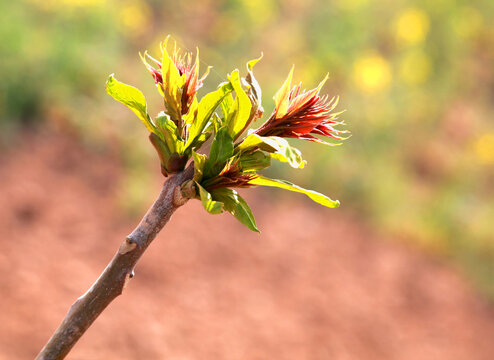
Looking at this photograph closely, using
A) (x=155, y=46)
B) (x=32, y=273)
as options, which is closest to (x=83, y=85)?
(x=155, y=46)

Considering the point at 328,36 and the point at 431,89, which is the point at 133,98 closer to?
the point at 328,36

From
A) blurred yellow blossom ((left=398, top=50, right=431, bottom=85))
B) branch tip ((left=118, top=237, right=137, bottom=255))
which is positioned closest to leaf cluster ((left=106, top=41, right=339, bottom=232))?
branch tip ((left=118, top=237, right=137, bottom=255))

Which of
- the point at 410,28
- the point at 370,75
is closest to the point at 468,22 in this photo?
the point at 410,28

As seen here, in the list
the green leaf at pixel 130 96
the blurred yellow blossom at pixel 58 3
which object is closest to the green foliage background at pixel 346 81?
the blurred yellow blossom at pixel 58 3

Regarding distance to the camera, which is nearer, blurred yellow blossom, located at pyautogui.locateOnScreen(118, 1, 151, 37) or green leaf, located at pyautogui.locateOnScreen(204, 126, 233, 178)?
green leaf, located at pyautogui.locateOnScreen(204, 126, 233, 178)

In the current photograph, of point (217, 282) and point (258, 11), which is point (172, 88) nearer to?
point (217, 282)

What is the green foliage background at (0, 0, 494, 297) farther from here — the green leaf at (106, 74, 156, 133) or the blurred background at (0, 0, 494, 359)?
the green leaf at (106, 74, 156, 133)
